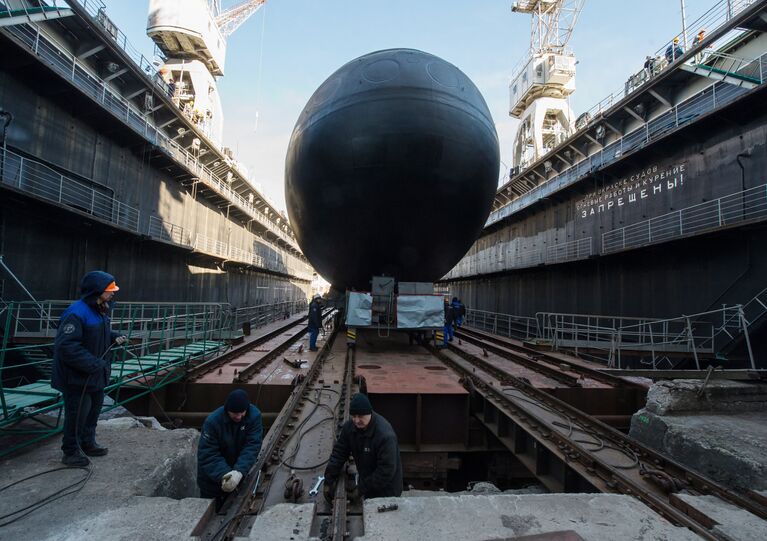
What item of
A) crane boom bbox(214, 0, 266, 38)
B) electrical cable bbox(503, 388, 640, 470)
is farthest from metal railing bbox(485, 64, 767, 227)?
crane boom bbox(214, 0, 266, 38)

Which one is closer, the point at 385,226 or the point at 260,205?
the point at 385,226

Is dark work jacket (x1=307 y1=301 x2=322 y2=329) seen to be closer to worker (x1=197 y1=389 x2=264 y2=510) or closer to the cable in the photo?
the cable

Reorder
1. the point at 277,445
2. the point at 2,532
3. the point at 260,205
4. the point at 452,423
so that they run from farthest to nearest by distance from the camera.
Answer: the point at 260,205, the point at 452,423, the point at 277,445, the point at 2,532

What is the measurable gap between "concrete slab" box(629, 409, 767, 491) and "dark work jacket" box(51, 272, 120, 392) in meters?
5.48

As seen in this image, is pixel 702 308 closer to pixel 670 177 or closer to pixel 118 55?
pixel 670 177

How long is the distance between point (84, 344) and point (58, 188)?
10611mm

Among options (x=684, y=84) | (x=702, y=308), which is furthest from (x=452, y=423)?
(x=684, y=84)

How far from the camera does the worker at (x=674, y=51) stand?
41.3 ft

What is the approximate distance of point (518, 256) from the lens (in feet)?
73.5

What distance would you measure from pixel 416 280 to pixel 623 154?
10993 millimetres

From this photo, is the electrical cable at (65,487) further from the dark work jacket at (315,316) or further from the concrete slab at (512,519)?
the dark work jacket at (315,316)

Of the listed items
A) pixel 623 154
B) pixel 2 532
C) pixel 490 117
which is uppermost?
pixel 623 154

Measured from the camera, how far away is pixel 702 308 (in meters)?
10.3

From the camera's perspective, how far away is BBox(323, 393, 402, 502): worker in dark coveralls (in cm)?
267
